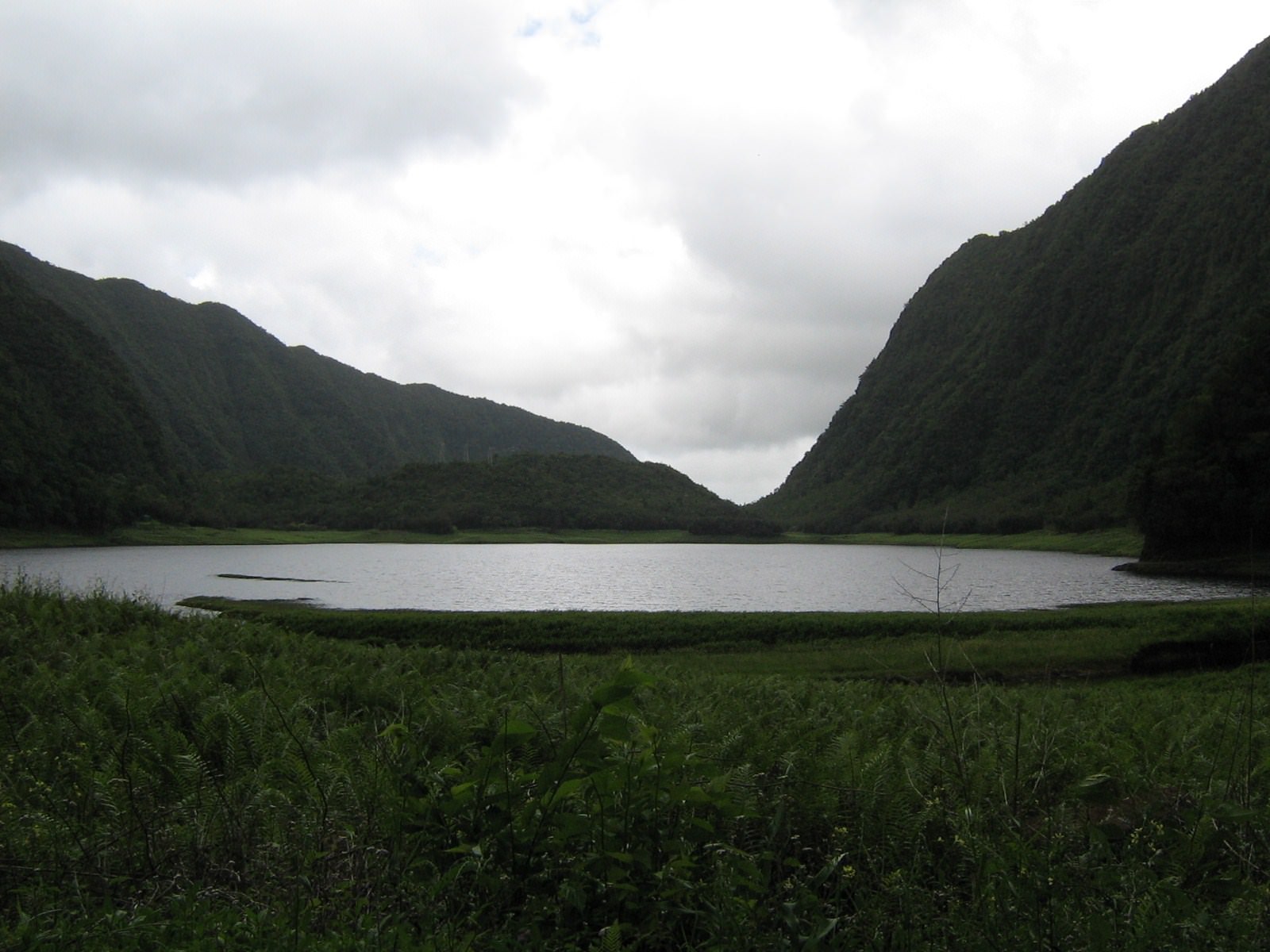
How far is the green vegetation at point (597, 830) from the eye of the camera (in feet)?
12.8

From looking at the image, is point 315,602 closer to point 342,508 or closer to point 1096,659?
point 1096,659

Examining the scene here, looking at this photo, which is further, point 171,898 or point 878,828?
point 878,828

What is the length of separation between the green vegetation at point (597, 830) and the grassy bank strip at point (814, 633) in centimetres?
1534

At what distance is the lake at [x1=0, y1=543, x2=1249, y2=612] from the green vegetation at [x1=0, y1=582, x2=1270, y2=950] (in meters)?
15.1

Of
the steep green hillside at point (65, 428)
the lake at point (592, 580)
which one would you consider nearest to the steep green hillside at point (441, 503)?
the steep green hillside at point (65, 428)

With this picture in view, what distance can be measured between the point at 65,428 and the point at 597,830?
160m

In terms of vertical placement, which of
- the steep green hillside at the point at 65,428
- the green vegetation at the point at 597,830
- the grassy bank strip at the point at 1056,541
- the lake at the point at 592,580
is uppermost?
the steep green hillside at the point at 65,428

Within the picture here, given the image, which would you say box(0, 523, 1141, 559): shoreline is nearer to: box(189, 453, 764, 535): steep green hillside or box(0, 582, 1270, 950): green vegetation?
box(189, 453, 764, 535): steep green hillside

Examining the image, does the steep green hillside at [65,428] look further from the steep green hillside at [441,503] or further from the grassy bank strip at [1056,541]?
the grassy bank strip at [1056,541]

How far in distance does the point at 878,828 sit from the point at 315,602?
138 feet

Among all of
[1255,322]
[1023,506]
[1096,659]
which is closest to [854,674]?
Result: [1096,659]

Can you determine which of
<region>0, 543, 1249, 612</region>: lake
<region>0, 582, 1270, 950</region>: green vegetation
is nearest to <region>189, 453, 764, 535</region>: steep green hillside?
<region>0, 543, 1249, 612</region>: lake

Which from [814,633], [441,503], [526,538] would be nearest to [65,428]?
[441,503]

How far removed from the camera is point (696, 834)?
14.9ft
